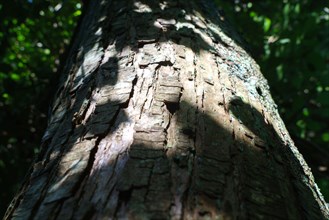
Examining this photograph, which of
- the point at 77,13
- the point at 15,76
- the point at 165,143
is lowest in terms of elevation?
the point at 165,143

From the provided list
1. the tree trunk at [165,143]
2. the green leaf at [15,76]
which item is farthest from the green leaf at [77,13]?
the tree trunk at [165,143]

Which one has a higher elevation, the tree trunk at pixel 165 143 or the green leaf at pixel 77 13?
the green leaf at pixel 77 13

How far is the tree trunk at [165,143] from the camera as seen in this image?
1.01m

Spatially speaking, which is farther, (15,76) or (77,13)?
(15,76)

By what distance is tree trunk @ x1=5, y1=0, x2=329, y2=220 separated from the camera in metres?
1.01

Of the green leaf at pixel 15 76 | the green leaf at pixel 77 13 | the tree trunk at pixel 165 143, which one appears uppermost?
the green leaf at pixel 77 13

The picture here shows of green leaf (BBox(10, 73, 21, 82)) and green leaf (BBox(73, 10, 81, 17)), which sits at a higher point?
green leaf (BBox(73, 10, 81, 17))

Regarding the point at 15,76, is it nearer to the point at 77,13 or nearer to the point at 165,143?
the point at 77,13

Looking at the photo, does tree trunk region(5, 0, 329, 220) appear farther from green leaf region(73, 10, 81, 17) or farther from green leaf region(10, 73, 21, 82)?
green leaf region(10, 73, 21, 82)

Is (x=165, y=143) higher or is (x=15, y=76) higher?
(x=15, y=76)

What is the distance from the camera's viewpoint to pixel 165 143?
1180mm

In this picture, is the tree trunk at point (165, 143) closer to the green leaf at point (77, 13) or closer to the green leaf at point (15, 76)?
the green leaf at point (77, 13)

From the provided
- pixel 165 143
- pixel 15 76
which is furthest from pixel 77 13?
pixel 165 143

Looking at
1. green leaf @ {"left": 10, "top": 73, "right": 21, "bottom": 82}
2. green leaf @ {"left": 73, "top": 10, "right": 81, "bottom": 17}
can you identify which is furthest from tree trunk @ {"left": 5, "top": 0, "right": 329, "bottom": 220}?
green leaf @ {"left": 10, "top": 73, "right": 21, "bottom": 82}
